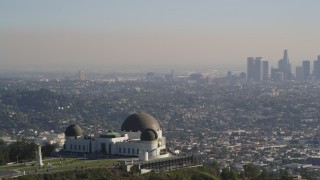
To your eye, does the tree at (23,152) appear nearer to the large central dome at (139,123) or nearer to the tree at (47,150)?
the tree at (47,150)

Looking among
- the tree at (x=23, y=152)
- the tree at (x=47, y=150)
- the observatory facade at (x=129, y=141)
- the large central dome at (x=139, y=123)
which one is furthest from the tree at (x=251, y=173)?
the tree at (x=23, y=152)

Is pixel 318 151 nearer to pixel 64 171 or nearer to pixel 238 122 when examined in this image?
pixel 238 122

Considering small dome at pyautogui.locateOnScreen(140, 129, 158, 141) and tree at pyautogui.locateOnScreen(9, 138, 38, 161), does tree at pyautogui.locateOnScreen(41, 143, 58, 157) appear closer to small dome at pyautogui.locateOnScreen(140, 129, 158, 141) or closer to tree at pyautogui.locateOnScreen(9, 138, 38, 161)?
tree at pyautogui.locateOnScreen(9, 138, 38, 161)

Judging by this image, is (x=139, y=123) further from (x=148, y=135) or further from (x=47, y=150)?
(x=47, y=150)

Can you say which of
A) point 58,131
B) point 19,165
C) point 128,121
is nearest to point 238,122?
point 58,131

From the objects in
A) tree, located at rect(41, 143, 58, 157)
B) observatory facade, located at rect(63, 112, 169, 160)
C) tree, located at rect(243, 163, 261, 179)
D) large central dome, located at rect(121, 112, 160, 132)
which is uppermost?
large central dome, located at rect(121, 112, 160, 132)

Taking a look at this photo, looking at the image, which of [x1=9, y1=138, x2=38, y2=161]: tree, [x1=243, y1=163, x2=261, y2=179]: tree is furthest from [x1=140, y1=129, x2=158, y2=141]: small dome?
[x1=9, y1=138, x2=38, y2=161]: tree

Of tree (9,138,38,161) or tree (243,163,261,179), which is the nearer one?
tree (243,163,261,179)

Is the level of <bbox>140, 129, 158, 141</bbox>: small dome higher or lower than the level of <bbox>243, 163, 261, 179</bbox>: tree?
higher
